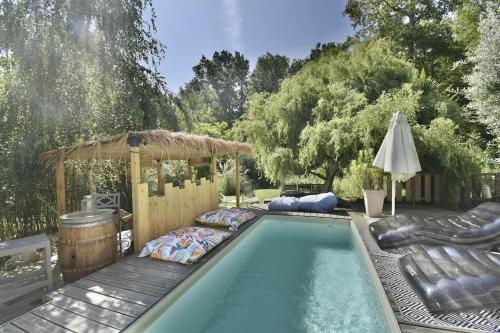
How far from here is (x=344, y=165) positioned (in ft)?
28.5

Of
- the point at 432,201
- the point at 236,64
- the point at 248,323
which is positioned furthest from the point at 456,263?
the point at 236,64

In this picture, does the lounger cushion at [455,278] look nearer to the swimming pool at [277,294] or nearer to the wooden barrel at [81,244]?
the swimming pool at [277,294]

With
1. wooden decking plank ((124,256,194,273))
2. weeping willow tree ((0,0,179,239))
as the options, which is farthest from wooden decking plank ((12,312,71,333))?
weeping willow tree ((0,0,179,239))

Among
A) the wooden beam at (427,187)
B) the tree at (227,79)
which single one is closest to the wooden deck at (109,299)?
the wooden beam at (427,187)

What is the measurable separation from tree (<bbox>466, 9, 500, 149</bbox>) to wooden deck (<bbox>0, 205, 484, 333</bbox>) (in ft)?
29.3

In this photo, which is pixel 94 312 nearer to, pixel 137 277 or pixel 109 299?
pixel 109 299

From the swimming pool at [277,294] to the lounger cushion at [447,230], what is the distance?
0.64 meters

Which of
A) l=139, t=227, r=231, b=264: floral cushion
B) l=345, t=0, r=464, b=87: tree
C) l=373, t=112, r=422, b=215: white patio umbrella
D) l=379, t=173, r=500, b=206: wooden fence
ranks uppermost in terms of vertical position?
l=345, t=0, r=464, b=87: tree

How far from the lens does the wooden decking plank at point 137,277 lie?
3391 millimetres

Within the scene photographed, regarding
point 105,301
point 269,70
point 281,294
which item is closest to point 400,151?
point 281,294

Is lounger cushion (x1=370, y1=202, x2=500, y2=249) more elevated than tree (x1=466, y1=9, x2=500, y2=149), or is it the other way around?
tree (x1=466, y1=9, x2=500, y2=149)

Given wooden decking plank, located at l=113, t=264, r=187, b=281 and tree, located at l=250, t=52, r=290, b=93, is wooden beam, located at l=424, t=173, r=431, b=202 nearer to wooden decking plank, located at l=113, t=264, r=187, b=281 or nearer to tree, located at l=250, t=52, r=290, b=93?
wooden decking plank, located at l=113, t=264, r=187, b=281

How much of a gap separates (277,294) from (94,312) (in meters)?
2.23

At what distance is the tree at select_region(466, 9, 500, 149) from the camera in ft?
27.5
